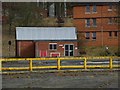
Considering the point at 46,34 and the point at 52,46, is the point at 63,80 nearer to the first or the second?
the point at 52,46

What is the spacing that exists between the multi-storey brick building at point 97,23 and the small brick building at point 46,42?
284 inches

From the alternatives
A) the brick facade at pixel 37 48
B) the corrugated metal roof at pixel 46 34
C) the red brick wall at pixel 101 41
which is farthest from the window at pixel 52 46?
the red brick wall at pixel 101 41

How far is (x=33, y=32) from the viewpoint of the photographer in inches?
1984

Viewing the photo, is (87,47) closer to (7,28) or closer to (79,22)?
(79,22)

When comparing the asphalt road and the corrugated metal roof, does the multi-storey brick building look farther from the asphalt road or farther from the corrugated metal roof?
the asphalt road

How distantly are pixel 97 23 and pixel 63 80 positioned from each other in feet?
133

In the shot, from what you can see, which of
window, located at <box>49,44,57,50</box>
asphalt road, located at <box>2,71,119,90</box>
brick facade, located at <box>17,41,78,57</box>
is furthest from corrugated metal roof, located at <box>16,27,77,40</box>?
asphalt road, located at <box>2,71,119,90</box>

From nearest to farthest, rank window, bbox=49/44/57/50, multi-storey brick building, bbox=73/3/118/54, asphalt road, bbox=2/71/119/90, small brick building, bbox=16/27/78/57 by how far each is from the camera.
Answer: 1. asphalt road, bbox=2/71/119/90
2. small brick building, bbox=16/27/78/57
3. window, bbox=49/44/57/50
4. multi-storey brick building, bbox=73/3/118/54

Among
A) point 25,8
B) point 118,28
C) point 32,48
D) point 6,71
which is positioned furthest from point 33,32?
point 6,71

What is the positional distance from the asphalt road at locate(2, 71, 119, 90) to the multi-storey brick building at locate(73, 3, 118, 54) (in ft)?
118

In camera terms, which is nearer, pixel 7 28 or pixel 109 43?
pixel 109 43

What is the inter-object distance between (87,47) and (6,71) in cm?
3558

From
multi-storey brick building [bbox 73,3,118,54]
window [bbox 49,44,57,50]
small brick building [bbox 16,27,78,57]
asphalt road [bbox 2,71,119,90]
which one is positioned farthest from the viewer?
multi-storey brick building [bbox 73,3,118,54]

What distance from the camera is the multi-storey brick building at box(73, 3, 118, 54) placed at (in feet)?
185
